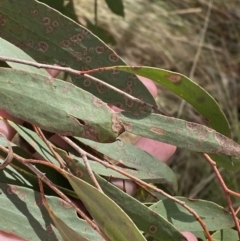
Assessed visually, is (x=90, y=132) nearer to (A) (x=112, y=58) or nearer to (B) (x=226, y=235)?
(A) (x=112, y=58)

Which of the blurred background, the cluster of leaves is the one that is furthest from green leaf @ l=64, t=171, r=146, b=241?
the blurred background

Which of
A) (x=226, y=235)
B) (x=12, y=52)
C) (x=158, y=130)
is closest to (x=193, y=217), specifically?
(x=226, y=235)

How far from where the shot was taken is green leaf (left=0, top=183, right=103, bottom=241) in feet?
2.25

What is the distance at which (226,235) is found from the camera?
82 cm

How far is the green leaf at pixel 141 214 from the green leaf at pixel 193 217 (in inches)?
2.5

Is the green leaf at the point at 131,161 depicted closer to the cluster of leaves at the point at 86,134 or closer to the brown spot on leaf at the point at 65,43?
the cluster of leaves at the point at 86,134

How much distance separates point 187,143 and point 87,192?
163 mm

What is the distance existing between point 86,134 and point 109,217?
0.35ft

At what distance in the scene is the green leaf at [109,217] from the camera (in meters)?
0.59

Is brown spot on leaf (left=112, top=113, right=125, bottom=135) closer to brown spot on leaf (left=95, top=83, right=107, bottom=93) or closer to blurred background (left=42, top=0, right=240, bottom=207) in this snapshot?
brown spot on leaf (left=95, top=83, right=107, bottom=93)

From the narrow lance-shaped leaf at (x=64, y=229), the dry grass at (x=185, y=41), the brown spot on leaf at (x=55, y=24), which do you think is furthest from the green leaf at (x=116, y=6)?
the dry grass at (x=185, y=41)

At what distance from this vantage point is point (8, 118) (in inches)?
33.2

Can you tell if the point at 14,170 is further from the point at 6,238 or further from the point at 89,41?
the point at 89,41

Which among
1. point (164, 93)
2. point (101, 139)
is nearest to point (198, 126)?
point (101, 139)
